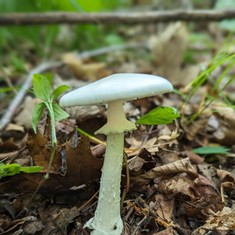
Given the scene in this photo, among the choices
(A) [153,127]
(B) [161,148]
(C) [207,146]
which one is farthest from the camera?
(A) [153,127]

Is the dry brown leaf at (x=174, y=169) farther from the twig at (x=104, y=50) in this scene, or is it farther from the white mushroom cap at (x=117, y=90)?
the twig at (x=104, y=50)

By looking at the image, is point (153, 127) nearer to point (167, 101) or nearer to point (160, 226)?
point (167, 101)

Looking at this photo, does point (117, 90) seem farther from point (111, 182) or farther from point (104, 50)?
point (104, 50)

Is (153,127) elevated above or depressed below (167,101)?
below

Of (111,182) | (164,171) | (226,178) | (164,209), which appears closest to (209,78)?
(226,178)

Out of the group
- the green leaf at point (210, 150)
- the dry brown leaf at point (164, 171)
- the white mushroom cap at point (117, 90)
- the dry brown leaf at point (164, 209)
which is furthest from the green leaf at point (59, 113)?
the green leaf at point (210, 150)

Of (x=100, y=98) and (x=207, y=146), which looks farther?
(x=207, y=146)

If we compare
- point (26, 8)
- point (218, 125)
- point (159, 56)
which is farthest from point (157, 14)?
point (218, 125)
